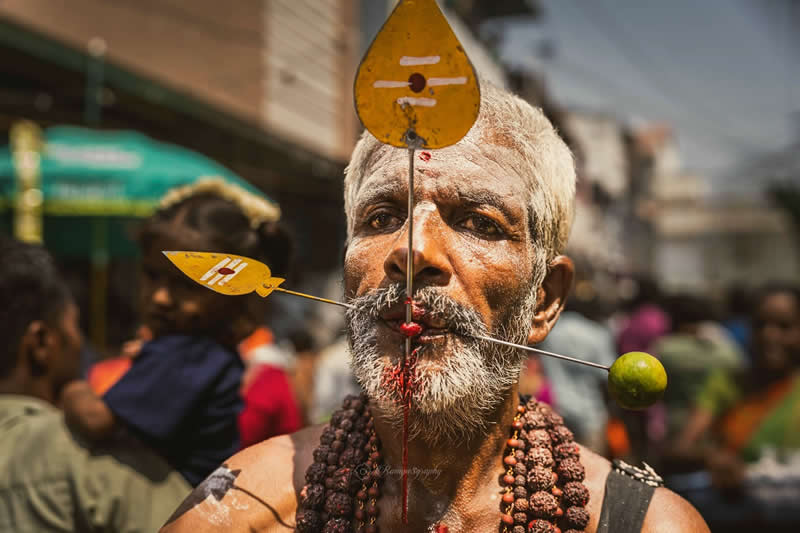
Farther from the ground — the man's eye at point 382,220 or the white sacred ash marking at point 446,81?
the white sacred ash marking at point 446,81

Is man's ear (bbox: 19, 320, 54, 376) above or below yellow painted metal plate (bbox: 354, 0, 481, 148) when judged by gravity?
below

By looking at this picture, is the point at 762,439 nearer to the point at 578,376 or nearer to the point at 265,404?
the point at 578,376

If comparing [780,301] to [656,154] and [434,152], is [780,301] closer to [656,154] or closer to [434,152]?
[434,152]

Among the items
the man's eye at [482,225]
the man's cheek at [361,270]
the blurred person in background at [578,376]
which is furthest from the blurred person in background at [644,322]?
the man's cheek at [361,270]

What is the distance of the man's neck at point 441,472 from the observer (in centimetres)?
187

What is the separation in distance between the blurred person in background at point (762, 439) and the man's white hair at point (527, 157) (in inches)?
119

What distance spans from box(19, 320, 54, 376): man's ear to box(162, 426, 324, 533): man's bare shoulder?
110cm

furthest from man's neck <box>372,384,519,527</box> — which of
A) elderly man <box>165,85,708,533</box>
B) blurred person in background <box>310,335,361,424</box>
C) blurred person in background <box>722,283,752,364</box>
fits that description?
blurred person in background <box>722,283,752,364</box>

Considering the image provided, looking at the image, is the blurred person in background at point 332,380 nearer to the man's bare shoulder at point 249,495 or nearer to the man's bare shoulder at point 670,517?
the man's bare shoulder at point 249,495

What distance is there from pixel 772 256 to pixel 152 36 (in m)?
50.3

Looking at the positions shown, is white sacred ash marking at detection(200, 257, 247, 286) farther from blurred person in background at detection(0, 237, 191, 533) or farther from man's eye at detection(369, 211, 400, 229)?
blurred person in background at detection(0, 237, 191, 533)

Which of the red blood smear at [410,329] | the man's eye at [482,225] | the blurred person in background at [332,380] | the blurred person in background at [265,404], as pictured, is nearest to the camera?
the red blood smear at [410,329]

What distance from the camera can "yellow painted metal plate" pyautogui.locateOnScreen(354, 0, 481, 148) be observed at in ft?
4.81

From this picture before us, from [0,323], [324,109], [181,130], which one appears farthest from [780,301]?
[324,109]
